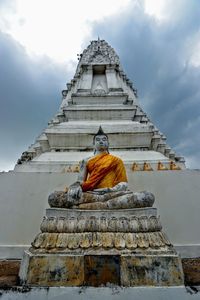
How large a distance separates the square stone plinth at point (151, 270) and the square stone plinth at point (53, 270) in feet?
1.52

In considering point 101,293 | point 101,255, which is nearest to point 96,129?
point 101,255

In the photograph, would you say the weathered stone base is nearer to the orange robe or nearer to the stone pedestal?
the stone pedestal

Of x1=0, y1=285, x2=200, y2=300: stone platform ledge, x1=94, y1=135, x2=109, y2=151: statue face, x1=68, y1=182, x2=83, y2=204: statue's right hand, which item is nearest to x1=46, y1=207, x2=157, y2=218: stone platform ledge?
x1=68, y1=182, x2=83, y2=204: statue's right hand

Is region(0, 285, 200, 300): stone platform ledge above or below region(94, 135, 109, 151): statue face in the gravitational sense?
below

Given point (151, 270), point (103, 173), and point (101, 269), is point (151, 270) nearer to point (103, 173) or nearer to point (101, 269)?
point (101, 269)

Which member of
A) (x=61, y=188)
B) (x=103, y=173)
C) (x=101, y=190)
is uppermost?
(x=61, y=188)

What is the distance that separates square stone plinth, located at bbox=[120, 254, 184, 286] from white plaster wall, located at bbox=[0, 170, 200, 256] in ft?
6.86

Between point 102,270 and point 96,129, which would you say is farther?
point 96,129

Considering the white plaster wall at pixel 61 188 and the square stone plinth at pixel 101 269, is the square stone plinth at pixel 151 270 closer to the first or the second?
the square stone plinth at pixel 101 269

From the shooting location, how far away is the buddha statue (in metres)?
3.45

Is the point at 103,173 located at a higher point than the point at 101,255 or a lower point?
higher

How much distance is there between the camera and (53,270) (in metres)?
2.59

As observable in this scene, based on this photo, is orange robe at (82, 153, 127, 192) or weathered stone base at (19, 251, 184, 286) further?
orange robe at (82, 153, 127, 192)

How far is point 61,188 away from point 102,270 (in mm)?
2753
